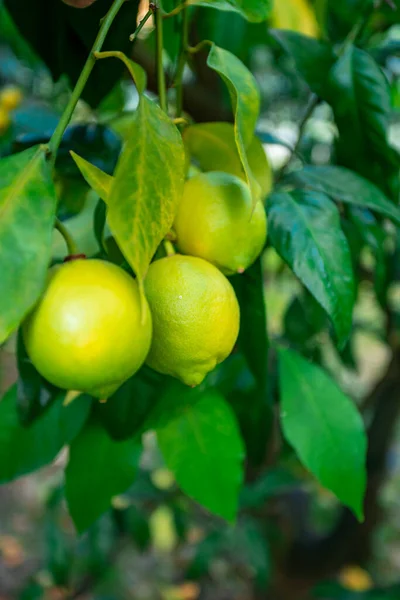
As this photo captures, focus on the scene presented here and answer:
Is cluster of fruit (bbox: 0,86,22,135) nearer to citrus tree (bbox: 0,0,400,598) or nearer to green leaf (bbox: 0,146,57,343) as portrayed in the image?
citrus tree (bbox: 0,0,400,598)

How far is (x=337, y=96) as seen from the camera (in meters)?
0.56

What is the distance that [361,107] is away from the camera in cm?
57

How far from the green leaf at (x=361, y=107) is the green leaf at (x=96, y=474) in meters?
0.36

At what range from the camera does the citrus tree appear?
13.1 inches

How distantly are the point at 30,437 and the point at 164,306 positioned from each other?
286 mm

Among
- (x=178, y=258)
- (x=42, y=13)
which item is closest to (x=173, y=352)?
(x=178, y=258)

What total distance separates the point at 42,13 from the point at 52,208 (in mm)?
353

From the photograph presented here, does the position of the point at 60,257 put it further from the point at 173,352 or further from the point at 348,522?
the point at 348,522

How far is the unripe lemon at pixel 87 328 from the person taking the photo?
339mm

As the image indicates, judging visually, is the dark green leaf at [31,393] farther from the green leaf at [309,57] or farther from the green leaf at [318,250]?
the green leaf at [309,57]

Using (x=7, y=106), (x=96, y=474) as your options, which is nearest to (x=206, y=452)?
(x=96, y=474)

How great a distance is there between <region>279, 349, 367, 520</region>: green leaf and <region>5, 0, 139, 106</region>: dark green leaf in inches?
14.5

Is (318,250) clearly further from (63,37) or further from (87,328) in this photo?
(63,37)

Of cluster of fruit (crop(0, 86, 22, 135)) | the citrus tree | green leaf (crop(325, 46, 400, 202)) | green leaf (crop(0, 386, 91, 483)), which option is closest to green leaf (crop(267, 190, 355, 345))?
the citrus tree
